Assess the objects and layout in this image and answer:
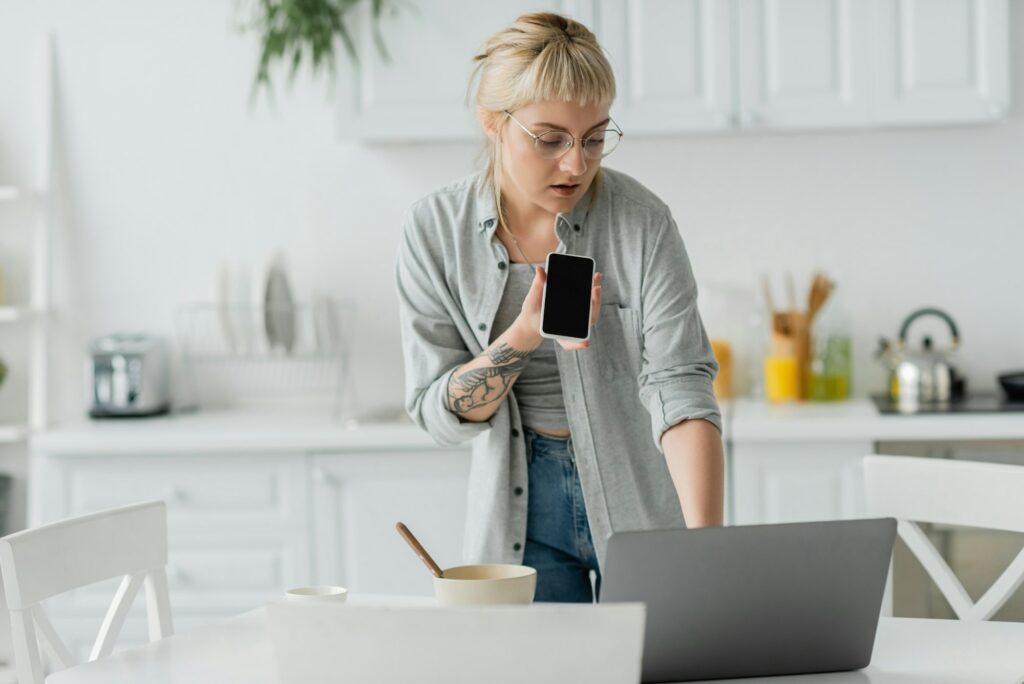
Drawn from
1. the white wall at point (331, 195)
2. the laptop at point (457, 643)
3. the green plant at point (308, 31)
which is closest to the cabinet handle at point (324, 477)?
the white wall at point (331, 195)

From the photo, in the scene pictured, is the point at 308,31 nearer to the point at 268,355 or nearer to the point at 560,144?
the point at 268,355

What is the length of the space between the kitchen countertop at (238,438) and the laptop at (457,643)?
186 centimetres

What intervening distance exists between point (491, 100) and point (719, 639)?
33.6 inches

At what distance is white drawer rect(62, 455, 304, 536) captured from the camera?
9.55ft

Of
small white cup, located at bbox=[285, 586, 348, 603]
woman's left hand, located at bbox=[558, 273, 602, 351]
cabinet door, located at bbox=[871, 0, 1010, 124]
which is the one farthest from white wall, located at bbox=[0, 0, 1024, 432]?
small white cup, located at bbox=[285, 586, 348, 603]

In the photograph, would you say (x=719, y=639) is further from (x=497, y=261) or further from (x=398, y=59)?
(x=398, y=59)

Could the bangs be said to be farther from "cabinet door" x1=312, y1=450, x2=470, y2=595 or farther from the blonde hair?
"cabinet door" x1=312, y1=450, x2=470, y2=595

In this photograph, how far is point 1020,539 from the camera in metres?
2.69

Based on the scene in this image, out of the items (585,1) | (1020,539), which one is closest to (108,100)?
(585,1)

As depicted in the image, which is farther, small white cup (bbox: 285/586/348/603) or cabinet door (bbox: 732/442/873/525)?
cabinet door (bbox: 732/442/873/525)

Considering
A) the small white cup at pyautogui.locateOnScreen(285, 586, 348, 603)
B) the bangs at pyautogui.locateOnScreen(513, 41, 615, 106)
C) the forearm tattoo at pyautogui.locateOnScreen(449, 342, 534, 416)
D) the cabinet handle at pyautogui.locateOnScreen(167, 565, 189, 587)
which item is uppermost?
the bangs at pyautogui.locateOnScreen(513, 41, 615, 106)

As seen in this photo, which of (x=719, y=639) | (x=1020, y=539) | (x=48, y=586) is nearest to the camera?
(x=719, y=639)

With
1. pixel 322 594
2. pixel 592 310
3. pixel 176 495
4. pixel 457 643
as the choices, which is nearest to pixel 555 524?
pixel 592 310

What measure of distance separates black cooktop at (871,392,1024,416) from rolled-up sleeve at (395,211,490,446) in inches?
56.5
